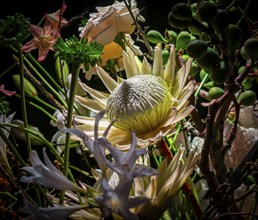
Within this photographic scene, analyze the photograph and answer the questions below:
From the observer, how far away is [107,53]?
29.7 inches

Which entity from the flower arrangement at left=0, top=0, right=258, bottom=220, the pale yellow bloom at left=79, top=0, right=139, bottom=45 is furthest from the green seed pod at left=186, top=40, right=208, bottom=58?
the pale yellow bloom at left=79, top=0, right=139, bottom=45

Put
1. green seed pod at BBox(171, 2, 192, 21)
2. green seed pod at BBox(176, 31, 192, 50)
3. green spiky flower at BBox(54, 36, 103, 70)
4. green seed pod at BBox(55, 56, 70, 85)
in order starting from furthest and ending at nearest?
1. green seed pod at BBox(55, 56, 70, 85)
2. green seed pod at BBox(176, 31, 192, 50)
3. green spiky flower at BBox(54, 36, 103, 70)
4. green seed pod at BBox(171, 2, 192, 21)

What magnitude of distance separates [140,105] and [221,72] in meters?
0.20

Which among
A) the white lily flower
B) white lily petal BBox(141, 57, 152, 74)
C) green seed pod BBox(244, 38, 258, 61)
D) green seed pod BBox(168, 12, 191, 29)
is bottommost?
the white lily flower

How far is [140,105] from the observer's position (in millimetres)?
666

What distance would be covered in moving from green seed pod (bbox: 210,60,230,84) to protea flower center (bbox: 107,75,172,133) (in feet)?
0.60

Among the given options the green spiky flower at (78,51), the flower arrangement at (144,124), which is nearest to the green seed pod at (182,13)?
the flower arrangement at (144,124)

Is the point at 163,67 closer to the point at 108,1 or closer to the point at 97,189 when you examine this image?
the point at 97,189

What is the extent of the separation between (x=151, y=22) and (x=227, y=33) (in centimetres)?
70

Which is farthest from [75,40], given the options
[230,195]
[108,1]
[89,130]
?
[108,1]

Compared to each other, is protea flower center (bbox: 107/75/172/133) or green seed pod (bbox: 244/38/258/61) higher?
green seed pod (bbox: 244/38/258/61)

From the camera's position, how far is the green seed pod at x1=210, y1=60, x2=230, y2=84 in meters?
0.49

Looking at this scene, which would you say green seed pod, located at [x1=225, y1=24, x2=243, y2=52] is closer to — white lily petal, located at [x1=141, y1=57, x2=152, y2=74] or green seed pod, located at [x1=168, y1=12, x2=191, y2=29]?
green seed pod, located at [x1=168, y1=12, x2=191, y2=29]

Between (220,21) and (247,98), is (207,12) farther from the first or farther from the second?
(247,98)
